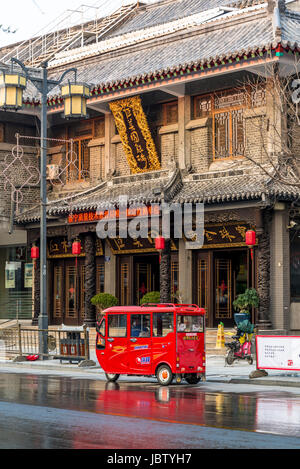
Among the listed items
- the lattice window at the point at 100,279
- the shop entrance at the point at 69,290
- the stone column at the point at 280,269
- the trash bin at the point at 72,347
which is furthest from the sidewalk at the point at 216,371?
the shop entrance at the point at 69,290

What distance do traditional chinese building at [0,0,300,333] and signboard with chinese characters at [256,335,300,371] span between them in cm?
630

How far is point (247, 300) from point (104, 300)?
7.20m

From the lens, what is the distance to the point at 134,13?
45.5 meters

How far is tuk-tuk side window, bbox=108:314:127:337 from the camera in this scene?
71.2ft

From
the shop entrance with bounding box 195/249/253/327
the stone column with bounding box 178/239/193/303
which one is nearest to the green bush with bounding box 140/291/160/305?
the stone column with bounding box 178/239/193/303

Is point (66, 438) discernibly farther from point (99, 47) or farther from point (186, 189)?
point (99, 47)

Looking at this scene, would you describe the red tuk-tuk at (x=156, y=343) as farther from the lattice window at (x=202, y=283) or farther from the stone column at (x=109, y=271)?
the stone column at (x=109, y=271)

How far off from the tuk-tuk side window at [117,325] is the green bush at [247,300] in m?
7.33

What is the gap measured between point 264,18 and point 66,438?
22847 millimetres

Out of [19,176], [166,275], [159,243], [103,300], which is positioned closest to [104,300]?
[103,300]

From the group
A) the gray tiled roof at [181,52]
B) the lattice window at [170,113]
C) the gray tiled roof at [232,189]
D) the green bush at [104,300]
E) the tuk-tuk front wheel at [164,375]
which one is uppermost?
the gray tiled roof at [181,52]

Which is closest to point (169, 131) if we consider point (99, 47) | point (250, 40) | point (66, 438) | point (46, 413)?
point (250, 40)

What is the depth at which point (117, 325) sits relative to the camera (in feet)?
72.1

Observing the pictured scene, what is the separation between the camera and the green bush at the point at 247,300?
92.5 feet
